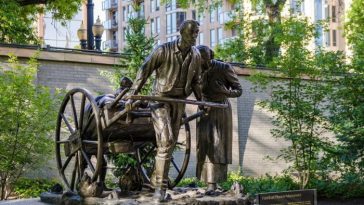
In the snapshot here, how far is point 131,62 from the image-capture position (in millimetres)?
14469

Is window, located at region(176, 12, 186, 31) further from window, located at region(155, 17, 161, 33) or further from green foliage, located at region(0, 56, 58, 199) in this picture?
green foliage, located at region(0, 56, 58, 199)

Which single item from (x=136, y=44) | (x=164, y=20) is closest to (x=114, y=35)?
(x=164, y=20)

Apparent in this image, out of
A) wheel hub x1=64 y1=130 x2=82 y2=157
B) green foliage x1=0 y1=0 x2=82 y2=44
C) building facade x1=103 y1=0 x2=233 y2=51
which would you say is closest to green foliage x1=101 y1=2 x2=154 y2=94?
wheel hub x1=64 y1=130 x2=82 y2=157

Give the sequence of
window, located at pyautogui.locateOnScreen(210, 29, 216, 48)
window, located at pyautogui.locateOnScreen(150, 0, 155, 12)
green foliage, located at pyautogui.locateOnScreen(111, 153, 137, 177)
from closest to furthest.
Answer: green foliage, located at pyautogui.locateOnScreen(111, 153, 137, 177) → window, located at pyautogui.locateOnScreen(210, 29, 216, 48) → window, located at pyautogui.locateOnScreen(150, 0, 155, 12)

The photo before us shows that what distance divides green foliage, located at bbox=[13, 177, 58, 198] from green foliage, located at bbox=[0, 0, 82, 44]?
558 cm

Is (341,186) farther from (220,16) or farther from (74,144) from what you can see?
(220,16)

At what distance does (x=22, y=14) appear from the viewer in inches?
832

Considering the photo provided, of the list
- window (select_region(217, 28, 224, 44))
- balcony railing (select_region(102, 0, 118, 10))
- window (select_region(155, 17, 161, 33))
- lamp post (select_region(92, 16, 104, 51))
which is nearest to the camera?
lamp post (select_region(92, 16, 104, 51))

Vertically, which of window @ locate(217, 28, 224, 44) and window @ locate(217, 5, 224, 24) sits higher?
window @ locate(217, 5, 224, 24)

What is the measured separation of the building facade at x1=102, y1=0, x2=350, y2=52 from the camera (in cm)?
4688

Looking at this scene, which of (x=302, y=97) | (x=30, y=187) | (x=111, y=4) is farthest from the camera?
(x=111, y=4)

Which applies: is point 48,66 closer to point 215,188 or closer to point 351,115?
point 351,115

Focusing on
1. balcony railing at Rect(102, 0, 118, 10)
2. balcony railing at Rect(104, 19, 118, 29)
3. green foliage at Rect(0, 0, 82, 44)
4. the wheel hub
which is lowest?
the wheel hub

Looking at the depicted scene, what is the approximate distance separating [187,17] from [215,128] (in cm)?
4712
